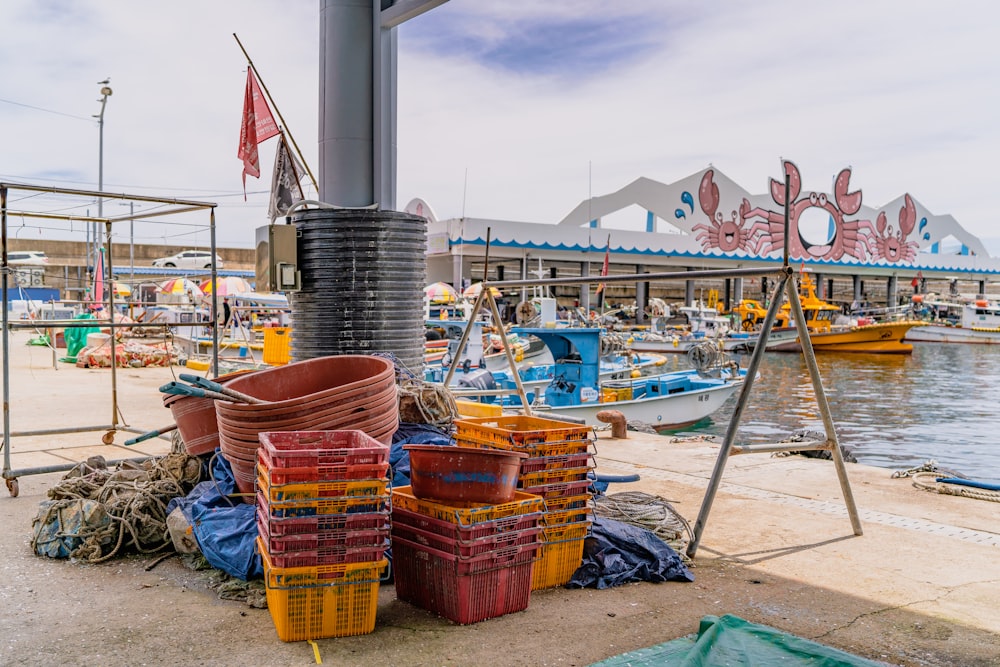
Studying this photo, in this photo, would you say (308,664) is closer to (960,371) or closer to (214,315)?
(214,315)

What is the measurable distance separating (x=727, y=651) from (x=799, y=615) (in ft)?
2.65

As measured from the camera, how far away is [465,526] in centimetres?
399

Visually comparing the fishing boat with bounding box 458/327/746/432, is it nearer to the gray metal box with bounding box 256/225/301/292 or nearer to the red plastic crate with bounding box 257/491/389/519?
the gray metal box with bounding box 256/225/301/292

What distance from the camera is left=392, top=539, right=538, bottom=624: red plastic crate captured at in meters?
4.07

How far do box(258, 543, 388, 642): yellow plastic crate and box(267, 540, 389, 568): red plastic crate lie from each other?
1.0 inches

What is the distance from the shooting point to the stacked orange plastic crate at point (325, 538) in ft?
12.4

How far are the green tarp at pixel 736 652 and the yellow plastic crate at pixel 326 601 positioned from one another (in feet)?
3.71

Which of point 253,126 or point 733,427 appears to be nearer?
point 733,427

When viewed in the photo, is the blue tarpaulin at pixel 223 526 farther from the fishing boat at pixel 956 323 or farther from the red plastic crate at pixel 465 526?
the fishing boat at pixel 956 323

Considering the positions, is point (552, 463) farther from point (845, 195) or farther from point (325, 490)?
point (845, 195)

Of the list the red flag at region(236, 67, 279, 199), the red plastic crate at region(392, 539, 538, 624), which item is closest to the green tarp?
the red plastic crate at region(392, 539, 538, 624)

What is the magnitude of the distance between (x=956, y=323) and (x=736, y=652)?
198ft

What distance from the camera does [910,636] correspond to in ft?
13.2

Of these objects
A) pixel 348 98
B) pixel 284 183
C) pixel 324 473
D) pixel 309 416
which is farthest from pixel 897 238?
pixel 324 473
